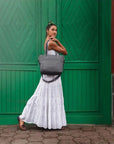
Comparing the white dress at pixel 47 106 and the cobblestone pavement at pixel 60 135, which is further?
the white dress at pixel 47 106

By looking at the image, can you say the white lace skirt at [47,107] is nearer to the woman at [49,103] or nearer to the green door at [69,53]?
the woman at [49,103]

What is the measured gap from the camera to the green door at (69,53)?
4641 mm

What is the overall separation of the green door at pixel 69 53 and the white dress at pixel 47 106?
506 millimetres

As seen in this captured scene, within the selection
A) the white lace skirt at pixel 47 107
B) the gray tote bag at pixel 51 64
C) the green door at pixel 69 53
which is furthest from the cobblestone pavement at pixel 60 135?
Result: the gray tote bag at pixel 51 64

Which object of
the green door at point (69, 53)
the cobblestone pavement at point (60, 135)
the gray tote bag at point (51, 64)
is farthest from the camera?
the green door at point (69, 53)

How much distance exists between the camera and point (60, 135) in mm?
3854

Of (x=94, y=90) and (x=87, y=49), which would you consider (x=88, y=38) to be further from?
(x=94, y=90)

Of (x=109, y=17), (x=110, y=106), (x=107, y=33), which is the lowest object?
(x=110, y=106)

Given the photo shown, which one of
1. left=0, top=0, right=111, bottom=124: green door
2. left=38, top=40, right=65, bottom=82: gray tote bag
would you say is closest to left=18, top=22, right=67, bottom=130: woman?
left=38, top=40, right=65, bottom=82: gray tote bag

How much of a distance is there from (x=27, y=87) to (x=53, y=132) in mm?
1086

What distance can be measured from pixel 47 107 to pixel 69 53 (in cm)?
121

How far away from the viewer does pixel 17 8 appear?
465 cm

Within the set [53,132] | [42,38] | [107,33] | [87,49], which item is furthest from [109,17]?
[53,132]

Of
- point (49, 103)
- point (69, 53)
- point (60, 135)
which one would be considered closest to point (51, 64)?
point (49, 103)
